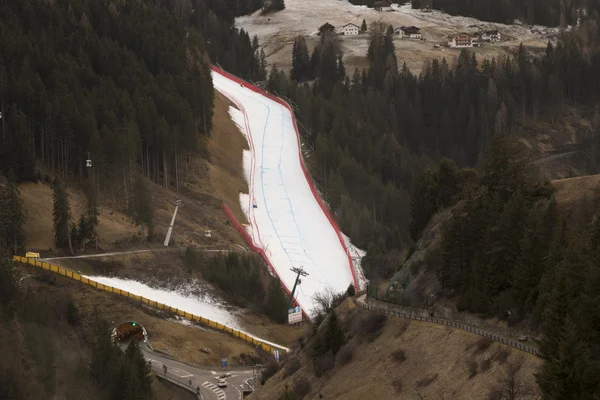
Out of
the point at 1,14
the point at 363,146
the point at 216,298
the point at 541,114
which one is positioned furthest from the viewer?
the point at 541,114

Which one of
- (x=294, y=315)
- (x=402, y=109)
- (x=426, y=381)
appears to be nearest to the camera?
(x=426, y=381)

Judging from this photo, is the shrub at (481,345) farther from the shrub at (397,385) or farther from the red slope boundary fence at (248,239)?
the red slope boundary fence at (248,239)

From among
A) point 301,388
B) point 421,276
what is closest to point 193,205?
point 421,276

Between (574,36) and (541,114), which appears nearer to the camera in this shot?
(541,114)

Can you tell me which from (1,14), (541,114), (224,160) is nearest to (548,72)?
(541,114)

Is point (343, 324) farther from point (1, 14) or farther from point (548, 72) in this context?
point (548, 72)

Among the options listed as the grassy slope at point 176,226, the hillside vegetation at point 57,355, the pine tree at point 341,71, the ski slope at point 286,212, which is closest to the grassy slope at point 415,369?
the hillside vegetation at point 57,355

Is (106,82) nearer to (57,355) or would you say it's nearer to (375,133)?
(375,133)
